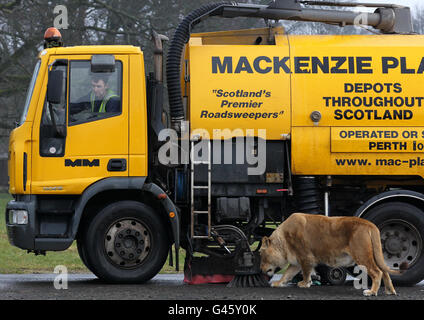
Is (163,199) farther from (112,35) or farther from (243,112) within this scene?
(112,35)

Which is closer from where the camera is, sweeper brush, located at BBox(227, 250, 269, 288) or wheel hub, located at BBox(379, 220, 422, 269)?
sweeper brush, located at BBox(227, 250, 269, 288)

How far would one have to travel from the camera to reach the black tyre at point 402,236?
10.3 meters

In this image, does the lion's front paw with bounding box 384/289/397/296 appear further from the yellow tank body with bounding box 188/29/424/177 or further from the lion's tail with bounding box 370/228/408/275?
the yellow tank body with bounding box 188/29/424/177

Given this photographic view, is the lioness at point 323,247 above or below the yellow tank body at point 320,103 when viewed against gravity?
below

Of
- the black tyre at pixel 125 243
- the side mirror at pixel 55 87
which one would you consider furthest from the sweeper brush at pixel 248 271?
the side mirror at pixel 55 87

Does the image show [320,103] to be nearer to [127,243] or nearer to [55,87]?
[127,243]

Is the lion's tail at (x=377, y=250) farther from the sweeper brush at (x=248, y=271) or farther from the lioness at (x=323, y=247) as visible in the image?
the sweeper brush at (x=248, y=271)

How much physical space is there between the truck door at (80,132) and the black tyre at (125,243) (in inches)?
19.1

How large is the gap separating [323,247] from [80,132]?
3227 millimetres

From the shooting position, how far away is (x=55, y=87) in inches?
389

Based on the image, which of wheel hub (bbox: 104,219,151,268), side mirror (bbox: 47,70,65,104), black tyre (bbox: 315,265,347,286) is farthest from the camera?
black tyre (bbox: 315,265,347,286)

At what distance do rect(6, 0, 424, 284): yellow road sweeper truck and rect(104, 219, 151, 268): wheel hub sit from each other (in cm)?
2

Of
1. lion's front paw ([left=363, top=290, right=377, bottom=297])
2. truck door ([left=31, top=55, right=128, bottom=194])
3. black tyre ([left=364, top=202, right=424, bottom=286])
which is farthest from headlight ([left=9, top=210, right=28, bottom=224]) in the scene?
black tyre ([left=364, top=202, right=424, bottom=286])

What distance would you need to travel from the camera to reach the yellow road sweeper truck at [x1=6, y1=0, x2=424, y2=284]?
10.1m
